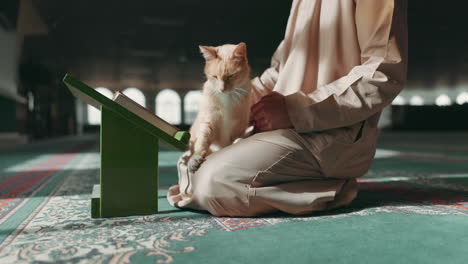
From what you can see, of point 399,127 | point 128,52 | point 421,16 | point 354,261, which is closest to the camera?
point 354,261

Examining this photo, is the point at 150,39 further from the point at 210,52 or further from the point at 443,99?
the point at 443,99

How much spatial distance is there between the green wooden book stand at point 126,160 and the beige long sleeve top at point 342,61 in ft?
1.73

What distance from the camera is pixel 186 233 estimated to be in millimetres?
1093

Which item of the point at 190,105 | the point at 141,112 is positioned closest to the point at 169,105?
the point at 190,105

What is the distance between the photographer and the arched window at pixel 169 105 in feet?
60.2

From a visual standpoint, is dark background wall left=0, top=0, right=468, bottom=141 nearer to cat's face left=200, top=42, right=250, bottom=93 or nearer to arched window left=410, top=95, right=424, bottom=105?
arched window left=410, top=95, right=424, bottom=105

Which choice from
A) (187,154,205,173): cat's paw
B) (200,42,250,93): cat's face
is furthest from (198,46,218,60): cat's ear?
(187,154,205,173): cat's paw

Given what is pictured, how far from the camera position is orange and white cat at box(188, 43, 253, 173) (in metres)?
1.27

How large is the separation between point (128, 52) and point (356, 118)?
1018cm

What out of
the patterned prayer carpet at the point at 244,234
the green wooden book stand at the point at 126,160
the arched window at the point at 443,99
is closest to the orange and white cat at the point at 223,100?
the green wooden book stand at the point at 126,160

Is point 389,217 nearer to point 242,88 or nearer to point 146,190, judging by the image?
point 242,88

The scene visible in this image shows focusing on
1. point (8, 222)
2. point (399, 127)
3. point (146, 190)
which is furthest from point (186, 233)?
point (399, 127)

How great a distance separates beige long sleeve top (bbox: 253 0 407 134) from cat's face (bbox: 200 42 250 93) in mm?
211

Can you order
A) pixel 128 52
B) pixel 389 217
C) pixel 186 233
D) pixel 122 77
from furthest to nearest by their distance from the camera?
pixel 122 77 → pixel 128 52 → pixel 389 217 → pixel 186 233
